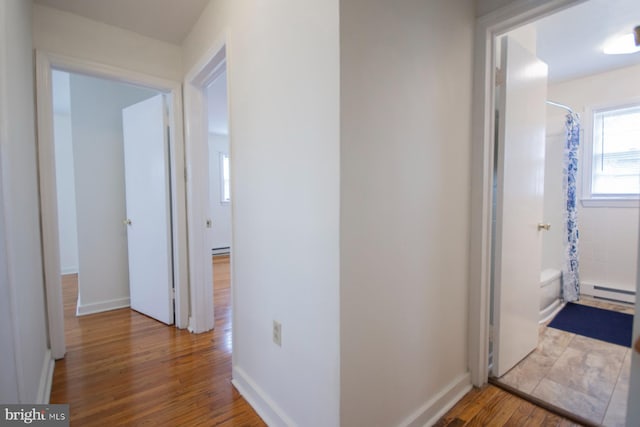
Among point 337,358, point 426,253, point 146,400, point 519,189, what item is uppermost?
point 519,189

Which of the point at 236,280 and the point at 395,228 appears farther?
the point at 236,280

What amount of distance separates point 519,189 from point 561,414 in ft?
4.00

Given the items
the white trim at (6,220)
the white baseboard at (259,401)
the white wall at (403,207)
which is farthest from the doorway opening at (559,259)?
the white trim at (6,220)

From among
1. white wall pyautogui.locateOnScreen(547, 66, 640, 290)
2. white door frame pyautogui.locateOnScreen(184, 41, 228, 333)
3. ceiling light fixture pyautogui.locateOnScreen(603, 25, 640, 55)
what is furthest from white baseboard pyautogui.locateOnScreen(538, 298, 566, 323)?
white door frame pyautogui.locateOnScreen(184, 41, 228, 333)

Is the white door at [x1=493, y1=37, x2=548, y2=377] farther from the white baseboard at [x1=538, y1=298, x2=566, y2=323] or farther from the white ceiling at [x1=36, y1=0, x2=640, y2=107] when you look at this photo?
the white baseboard at [x1=538, y1=298, x2=566, y2=323]

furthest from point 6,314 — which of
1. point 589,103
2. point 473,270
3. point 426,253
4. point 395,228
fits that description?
point 589,103

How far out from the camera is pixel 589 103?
3.14 metres

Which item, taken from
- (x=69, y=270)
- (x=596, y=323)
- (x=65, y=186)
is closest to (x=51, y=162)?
(x=65, y=186)

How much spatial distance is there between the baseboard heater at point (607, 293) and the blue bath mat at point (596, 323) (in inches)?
13.6

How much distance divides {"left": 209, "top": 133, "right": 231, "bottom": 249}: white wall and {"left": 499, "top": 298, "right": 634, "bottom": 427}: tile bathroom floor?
Result: 5443 mm

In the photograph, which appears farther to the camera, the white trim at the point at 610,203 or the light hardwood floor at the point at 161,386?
the white trim at the point at 610,203

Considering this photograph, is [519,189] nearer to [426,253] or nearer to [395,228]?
[426,253]

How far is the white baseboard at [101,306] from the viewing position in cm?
271

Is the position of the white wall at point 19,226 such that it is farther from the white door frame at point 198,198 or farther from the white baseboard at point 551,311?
the white baseboard at point 551,311
